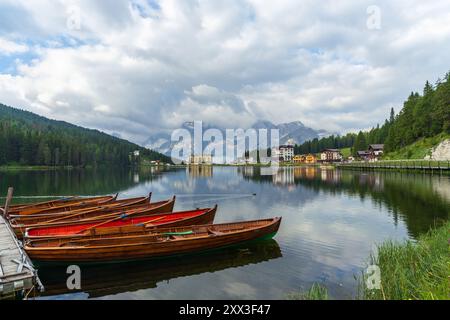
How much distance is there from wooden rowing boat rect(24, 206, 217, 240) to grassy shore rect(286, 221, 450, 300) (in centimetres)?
1038

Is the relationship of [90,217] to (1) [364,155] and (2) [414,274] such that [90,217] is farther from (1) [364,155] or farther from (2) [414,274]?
(1) [364,155]

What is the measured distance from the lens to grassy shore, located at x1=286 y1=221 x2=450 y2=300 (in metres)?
9.66

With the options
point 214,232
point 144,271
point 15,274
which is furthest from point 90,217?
point 15,274

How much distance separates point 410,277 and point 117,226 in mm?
16084

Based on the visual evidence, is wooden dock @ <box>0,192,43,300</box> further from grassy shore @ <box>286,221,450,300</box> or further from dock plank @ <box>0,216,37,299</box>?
grassy shore @ <box>286,221,450,300</box>

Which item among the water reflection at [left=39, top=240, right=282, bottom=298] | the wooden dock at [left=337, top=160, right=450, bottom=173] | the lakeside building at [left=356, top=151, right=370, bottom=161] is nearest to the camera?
the water reflection at [left=39, top=240, right=282, bottom=298]

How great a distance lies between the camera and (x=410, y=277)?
467 inches

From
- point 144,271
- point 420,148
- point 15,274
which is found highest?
point 420,148

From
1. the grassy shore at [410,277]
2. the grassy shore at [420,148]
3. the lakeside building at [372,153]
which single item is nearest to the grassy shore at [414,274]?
the grassy shore at [410,277]

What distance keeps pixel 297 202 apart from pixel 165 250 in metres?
27.1

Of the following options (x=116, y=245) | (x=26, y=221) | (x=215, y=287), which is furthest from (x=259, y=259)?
(x=26, y=221)

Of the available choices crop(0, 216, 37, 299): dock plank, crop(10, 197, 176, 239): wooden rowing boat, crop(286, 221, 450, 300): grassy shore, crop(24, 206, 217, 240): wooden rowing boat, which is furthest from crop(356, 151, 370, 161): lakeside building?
crop(0, 216, 37, 299): dock plank

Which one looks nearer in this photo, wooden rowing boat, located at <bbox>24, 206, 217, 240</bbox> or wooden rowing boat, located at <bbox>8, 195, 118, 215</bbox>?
wooden rowing boat, located at <bbox>24, 206, 217, 240</bbox>
